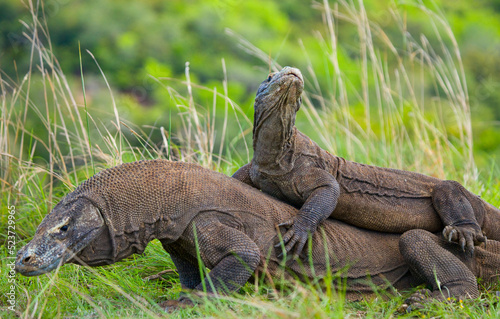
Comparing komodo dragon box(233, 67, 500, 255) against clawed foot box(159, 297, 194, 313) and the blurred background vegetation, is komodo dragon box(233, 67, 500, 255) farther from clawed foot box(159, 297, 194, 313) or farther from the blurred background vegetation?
the blurred background vegetation

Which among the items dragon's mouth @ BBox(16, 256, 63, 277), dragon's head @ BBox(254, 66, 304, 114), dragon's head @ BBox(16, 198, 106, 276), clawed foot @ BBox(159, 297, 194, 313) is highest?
dragon's head @ BBox(254, 66, 304, 114)

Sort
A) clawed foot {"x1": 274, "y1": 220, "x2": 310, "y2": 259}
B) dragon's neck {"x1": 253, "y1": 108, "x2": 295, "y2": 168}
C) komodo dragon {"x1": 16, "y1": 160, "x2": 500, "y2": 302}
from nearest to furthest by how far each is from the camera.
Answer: komodo dragon {"x1": 16, "y1": 160, "x2": 500, "y2": 302}, clawed foot {"x1": 274, "y1": 220, "x2": 310, "y2": 259}, dragon's neck {"x1": 253, "y1": 108, "x2": 295, "y2": 168}

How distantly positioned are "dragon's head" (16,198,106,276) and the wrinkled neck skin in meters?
1.44

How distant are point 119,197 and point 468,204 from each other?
8.93 feet

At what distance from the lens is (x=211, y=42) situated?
30250 mm

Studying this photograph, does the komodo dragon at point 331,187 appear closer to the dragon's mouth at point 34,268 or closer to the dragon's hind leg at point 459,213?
the dragon's hind leg at point 459,213

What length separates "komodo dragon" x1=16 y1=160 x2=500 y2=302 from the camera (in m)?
4.29

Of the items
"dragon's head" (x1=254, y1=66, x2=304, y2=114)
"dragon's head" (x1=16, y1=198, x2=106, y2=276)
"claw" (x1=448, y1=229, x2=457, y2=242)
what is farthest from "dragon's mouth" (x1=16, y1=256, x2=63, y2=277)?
"claw" (x1=448, y1=229, x2=457, y2=242)

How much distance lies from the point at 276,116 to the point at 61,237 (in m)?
1.84

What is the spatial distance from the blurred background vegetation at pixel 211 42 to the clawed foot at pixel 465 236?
58.4 feet

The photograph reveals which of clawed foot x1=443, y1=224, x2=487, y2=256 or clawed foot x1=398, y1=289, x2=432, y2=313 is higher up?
clawed foot x1=443, y1=224, x2=487, y2=256

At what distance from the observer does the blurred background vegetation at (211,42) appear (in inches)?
985

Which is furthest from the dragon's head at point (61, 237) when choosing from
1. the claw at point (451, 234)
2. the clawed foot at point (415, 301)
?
the claw at point (451, 234)

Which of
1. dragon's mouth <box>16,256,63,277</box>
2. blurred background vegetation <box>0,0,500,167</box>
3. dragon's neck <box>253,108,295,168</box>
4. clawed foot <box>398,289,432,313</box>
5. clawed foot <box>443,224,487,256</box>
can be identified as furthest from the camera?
blurred background vegetation <box>0,0,500,167</box>
